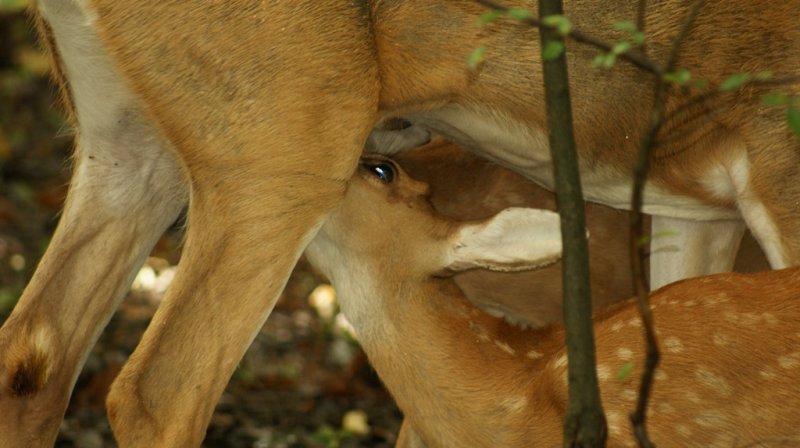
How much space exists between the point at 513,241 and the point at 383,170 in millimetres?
611

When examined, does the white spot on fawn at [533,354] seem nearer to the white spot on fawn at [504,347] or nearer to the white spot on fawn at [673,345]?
the white spot on fawn at [504,347]

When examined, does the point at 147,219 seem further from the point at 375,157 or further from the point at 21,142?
the point at 21,142

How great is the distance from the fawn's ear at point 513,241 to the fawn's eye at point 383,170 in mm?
371

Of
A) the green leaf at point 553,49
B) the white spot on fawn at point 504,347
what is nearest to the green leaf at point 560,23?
the green leaf at point 553,49

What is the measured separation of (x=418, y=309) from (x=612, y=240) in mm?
1212

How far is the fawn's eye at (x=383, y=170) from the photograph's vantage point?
4.97m

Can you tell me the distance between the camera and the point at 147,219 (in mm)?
5090

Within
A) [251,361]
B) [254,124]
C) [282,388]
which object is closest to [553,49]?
[254,124]

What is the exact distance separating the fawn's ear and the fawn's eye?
371mm

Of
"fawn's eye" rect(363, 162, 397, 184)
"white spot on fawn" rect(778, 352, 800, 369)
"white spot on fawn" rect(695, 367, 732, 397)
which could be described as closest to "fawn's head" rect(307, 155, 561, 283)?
"fawn's eye" rect(363, 162, 397, 184)

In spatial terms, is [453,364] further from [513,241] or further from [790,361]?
[790,361]

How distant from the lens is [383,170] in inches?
196

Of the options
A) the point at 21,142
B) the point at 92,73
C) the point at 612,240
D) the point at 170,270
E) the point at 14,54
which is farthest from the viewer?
the point at 14,54

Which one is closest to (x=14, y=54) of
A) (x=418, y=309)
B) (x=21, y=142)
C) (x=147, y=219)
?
(x=21, y=142)
